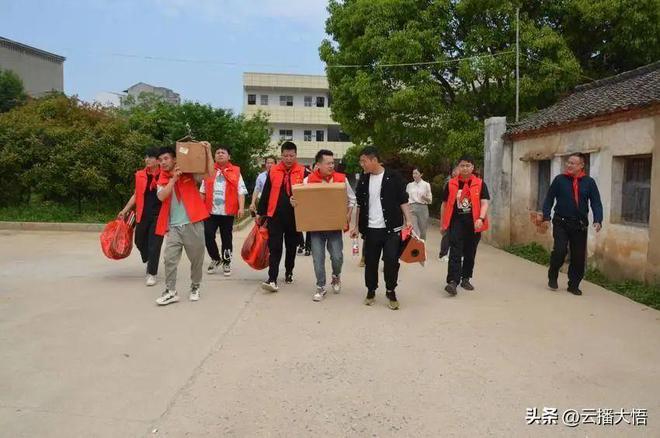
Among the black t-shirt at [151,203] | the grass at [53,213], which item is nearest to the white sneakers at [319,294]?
the black t-shirt at [151,203]

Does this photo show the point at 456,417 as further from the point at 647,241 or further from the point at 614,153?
the point at 614,153

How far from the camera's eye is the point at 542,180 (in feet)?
36.4

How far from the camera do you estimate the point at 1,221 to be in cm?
1342

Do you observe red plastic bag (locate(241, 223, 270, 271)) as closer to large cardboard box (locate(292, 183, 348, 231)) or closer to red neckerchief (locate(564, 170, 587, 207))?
large cardboard box (locate(292, 183, 348, 231))

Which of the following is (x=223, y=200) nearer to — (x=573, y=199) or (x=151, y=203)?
(x=151, y=203)

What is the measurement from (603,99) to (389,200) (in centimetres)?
581

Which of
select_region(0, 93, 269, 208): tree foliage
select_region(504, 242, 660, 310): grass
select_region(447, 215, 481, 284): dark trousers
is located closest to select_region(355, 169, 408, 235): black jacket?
select_region(447, 215, 481, 284): dark trousers

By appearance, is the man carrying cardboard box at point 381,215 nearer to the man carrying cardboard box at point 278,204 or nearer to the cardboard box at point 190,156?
the man carrying cardboard box at point 278,204

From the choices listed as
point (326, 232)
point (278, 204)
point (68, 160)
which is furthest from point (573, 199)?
Answer: point (68, 160)

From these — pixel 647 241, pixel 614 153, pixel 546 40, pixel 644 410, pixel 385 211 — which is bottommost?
pixel 644 410

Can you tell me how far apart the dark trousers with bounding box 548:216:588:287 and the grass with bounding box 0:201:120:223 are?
10990 mm

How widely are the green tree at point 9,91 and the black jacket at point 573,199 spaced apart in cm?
3415

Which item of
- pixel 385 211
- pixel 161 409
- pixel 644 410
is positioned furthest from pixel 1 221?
pixel 644 410

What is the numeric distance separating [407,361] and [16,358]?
2960 millimetres
